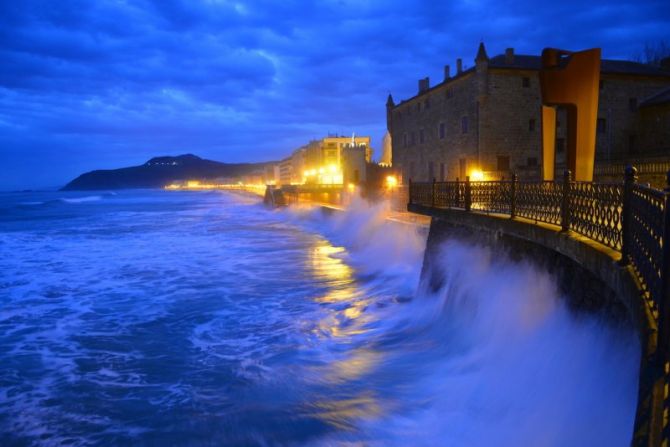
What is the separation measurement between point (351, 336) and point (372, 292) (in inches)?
204

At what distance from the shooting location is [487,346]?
10.4 m

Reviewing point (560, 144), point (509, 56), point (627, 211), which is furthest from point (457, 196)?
point (509, 56)

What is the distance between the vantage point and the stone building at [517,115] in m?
36.2

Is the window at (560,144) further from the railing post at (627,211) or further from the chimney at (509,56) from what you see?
the railing post at (627,211)

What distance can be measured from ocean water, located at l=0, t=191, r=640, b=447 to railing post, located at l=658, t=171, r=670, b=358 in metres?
2.22

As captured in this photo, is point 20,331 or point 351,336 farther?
point 20,331

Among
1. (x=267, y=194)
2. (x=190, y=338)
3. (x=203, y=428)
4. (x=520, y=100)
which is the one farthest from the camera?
(x=267, y=194)

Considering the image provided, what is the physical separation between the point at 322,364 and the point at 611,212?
263 inches

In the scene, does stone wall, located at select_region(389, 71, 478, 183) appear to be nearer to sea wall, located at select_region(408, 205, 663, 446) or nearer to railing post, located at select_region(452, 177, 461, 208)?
railing post, located at select_region(452, 177, 461, 208)

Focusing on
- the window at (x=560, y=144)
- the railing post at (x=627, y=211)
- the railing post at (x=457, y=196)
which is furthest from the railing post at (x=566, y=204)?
the window at (x=560, y=144)

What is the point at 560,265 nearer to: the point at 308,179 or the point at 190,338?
the point at 190,338

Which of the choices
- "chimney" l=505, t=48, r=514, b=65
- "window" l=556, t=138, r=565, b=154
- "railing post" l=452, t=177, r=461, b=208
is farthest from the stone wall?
"railing post" l=452, t=177, r=461, b=208

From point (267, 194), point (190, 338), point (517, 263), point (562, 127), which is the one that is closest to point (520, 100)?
point (562, 127)

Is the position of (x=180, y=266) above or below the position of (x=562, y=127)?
below
